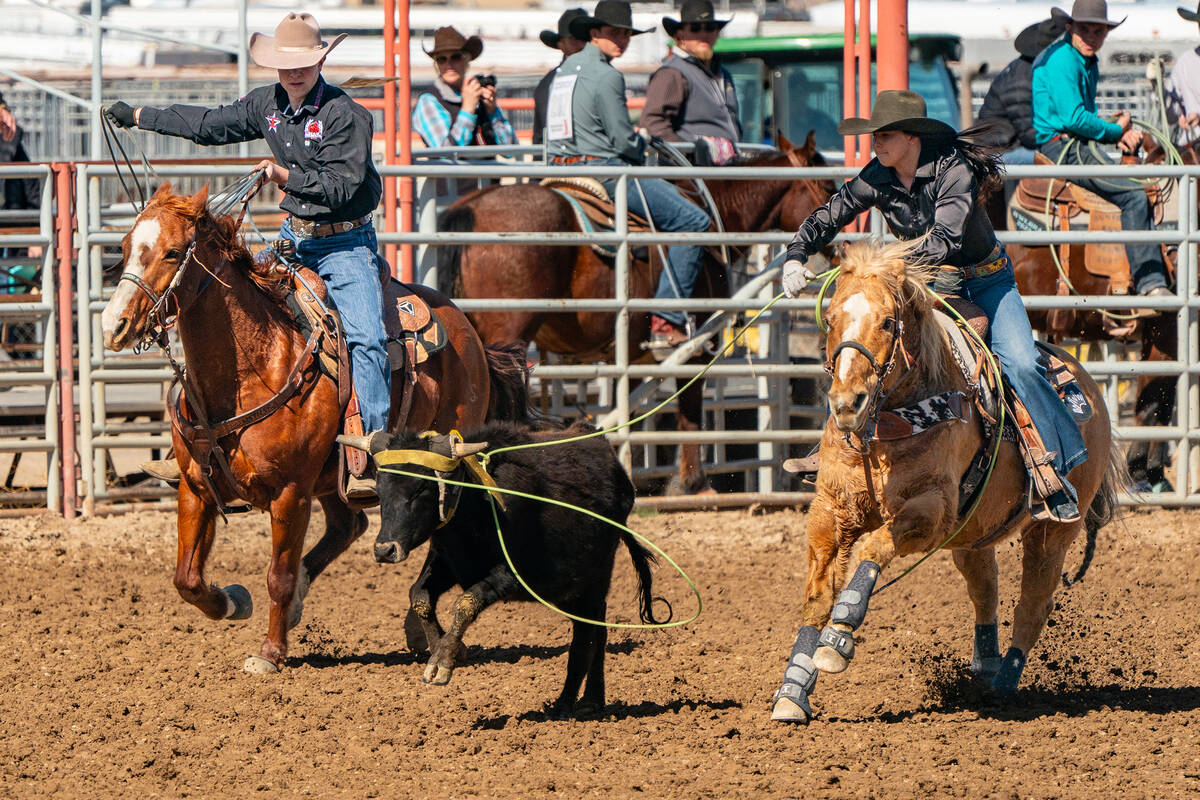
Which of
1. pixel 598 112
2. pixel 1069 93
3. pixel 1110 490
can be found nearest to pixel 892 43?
pixel 1069 93

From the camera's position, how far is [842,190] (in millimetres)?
5473

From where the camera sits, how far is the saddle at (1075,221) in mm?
9508

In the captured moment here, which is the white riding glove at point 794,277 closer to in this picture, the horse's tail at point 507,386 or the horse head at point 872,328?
the horse head at point 872,328

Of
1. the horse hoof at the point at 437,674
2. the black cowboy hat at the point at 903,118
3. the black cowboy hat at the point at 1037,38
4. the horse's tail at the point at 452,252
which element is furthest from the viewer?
the black cowboy hat at the point at 1037,38

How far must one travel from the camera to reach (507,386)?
718 cm

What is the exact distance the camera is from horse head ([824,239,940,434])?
4.62 metres

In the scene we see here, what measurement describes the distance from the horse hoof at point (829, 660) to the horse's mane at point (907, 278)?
3.08 ft

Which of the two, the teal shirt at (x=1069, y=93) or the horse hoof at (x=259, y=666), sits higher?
the teal shirt at (x=1069, y=93)

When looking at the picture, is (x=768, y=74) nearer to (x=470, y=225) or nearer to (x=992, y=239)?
(x=470, y=225)

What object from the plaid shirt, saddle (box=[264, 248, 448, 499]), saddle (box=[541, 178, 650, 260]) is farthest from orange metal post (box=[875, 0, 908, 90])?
saddle (box=[264, 248, 448, 499])

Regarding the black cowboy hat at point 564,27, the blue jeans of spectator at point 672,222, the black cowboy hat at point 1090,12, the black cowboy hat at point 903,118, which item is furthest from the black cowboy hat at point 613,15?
the black cowboy hat at point 903,118

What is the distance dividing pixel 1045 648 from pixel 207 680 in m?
3.39

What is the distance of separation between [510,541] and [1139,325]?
5918 mm

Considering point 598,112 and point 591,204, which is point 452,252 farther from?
point 598,112
